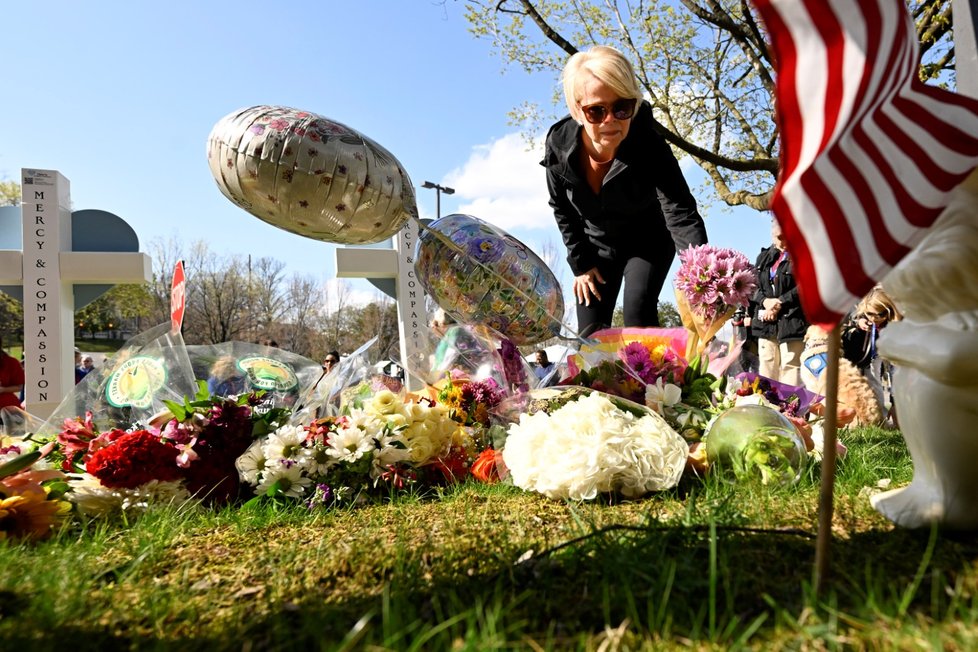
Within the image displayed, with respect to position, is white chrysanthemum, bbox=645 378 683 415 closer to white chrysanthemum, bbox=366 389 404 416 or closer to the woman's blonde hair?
white chrysanthemum, bbox=366 389 404 416

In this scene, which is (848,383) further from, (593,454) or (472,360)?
(593,454)

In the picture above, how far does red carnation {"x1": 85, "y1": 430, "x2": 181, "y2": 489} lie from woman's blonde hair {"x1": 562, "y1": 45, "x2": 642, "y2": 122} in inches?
95.4

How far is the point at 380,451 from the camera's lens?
222cm

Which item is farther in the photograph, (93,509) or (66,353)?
(66,353)

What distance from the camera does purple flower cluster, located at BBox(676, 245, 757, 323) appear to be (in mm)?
2656

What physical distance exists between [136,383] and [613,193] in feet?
8.55

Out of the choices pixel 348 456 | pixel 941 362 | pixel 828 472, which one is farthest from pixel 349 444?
pixel 941 362

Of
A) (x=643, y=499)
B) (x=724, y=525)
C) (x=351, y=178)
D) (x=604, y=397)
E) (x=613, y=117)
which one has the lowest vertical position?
(x=643, y=499)

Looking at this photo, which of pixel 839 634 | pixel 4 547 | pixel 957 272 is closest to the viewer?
pixel 839 634

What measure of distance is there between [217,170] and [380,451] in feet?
5.68

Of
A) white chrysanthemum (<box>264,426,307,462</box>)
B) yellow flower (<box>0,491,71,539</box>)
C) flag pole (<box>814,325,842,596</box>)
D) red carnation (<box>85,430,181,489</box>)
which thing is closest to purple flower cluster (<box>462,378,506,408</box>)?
white chrysanthemum (<box>264,426,307,462</box>)

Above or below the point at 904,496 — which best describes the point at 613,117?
above

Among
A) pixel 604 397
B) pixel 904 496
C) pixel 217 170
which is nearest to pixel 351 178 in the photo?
pixel 217 170

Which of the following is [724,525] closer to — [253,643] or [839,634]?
[839,634]
